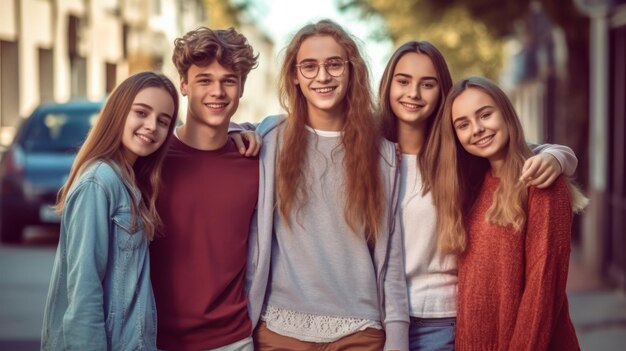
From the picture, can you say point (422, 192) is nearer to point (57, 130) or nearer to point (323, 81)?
point (323, 81)

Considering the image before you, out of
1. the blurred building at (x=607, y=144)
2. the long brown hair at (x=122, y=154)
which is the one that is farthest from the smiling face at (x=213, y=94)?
the blurred building at (x=607, y=144)

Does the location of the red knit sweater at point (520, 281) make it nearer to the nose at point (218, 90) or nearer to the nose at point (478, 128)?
the nose at point (478, 128)

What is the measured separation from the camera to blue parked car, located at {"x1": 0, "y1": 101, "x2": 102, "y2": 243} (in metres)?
13.2

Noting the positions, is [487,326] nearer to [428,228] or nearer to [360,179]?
[428,228]

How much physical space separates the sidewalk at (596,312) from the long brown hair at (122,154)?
5.13 metres

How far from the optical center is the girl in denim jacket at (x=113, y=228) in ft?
12.5

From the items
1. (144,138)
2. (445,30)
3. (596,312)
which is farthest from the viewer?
(445,30)

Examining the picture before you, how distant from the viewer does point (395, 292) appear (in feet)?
14.2

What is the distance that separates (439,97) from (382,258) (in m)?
0.69

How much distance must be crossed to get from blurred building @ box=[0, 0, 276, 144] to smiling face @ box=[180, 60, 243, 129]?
15.6m

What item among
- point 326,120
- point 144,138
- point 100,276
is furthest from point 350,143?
point 100,276

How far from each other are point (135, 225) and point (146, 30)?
2503 centimetres

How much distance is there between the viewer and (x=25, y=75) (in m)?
23.2

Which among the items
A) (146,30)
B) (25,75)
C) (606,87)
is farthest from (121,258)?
(146,30)
